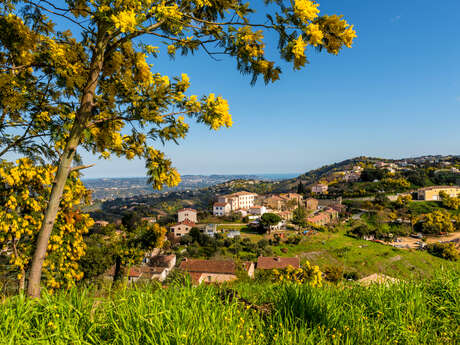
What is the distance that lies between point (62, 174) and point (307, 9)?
429cm

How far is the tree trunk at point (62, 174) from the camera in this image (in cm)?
369

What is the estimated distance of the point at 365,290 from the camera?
3.88m

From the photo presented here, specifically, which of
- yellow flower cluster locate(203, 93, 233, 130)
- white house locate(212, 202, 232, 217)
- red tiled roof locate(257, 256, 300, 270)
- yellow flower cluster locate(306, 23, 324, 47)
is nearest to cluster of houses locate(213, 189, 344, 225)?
white house locate(212, 202, 232, 217)

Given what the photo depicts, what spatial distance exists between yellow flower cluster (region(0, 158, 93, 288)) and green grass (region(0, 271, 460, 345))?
4.94 meters

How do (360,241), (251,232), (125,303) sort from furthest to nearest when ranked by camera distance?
1. (251,232)
2. (360,241)
3. (125,303)

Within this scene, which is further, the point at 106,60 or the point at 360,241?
the point at 360,241

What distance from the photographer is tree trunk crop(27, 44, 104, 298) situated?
3.69 metres

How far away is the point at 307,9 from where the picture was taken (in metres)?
3.18

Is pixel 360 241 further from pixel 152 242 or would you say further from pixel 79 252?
pixel 79 252

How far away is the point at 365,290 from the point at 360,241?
65571mm

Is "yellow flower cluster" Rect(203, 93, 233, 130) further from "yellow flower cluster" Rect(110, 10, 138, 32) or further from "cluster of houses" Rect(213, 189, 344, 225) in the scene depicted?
"cluster of houses" Rect(213, 189, 344, 225)

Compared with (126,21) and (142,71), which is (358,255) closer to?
(142,71)

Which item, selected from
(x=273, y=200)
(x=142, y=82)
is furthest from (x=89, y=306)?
(x=273, y=200)

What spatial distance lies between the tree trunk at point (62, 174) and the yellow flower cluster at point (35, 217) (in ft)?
10.4
